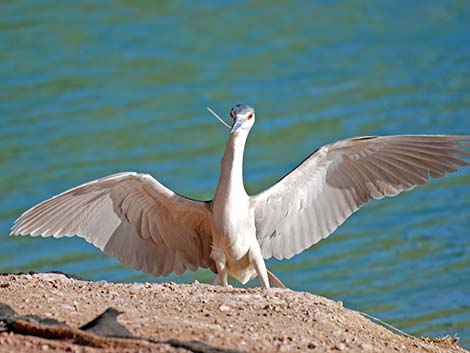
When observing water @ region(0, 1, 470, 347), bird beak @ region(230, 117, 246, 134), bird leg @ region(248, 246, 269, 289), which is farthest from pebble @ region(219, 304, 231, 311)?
water @ region(0, 1, 470, 347)

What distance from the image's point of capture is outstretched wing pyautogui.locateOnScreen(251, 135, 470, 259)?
9453mm

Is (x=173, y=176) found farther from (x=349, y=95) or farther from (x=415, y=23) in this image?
(x=415, y=23)

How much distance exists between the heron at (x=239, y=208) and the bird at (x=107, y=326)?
2.17m

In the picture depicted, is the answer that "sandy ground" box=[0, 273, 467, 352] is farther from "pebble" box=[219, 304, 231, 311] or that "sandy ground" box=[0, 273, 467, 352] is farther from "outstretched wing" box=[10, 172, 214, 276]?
"outstretched wing" box=[10, 172, 214, 276]

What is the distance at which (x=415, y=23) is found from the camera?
2020 centimetres

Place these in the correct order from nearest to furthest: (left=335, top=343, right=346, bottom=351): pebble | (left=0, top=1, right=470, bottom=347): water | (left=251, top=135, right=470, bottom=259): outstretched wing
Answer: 1. (left=335, top=343, right=346, bottom=351): pebble
2. (left=251, top=135, right=470, bottom=259): outstretched wing
3. (left=0, top=1, right=470, bottom=347): water

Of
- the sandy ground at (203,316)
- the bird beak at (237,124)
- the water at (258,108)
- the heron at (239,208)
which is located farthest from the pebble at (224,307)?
the water at (258,108)

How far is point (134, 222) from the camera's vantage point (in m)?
9.59

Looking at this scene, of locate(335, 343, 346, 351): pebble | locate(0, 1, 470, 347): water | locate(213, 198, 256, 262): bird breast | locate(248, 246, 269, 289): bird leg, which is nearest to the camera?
locate(335, 343, 346, 351): pebble

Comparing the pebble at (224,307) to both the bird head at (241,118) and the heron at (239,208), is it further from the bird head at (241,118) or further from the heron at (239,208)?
the bird head at (241,118)

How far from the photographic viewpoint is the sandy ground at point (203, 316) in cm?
691

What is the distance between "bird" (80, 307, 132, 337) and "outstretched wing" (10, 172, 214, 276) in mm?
2154

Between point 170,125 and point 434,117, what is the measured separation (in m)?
3.64

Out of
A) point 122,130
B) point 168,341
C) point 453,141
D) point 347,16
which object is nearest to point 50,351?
point 168,341
